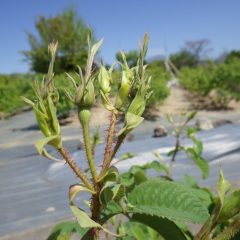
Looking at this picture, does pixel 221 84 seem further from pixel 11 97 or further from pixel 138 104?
pixel 138 104

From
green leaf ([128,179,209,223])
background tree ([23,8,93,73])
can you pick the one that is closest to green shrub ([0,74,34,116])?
background tree ([23,8,93,73])

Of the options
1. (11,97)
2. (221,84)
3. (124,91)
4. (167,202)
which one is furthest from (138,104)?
(11,97)

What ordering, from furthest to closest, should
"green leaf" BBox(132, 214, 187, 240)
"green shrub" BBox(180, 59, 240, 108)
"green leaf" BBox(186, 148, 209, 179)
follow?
"green shrub" BBox(180, 59, 240, 108) < "green leaf" BBox(186, 148, 209, 179) < "green leaf" BBox(132, 214, 187, 240)

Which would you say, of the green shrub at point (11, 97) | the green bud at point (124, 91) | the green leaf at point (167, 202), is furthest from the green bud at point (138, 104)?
the green shrub at point (11, 97)

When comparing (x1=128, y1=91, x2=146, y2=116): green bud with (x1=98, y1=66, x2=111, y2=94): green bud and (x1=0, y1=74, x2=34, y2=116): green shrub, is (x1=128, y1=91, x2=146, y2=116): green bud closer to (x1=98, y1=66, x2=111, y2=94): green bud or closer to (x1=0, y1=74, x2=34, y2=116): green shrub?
(x1=98, y1=66, x2=111, y2=94): green bud

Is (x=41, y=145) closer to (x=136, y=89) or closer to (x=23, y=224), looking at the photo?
(x=136, y=89)

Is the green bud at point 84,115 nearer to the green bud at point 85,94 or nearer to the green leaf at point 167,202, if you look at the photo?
the green bud at point 85,94
